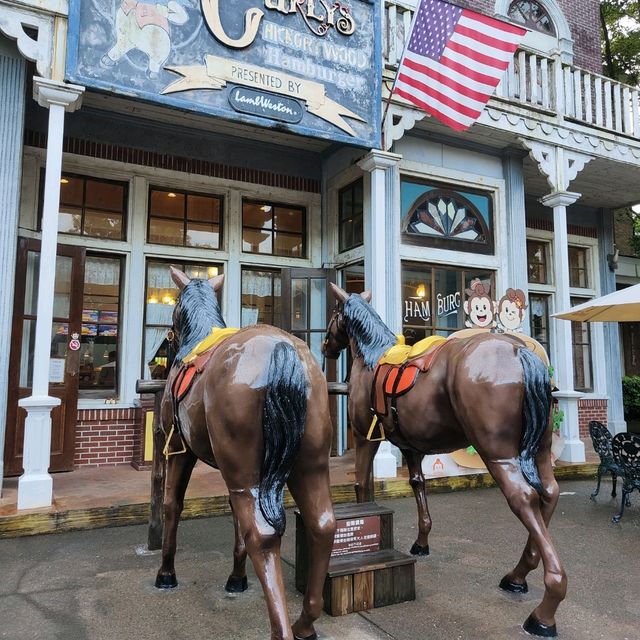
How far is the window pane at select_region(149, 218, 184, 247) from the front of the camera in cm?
735

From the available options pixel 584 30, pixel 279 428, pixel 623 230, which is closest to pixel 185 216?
pixel 279 428

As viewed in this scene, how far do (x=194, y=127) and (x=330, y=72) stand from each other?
2.11 m

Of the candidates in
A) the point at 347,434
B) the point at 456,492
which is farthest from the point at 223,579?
the point at 347,434

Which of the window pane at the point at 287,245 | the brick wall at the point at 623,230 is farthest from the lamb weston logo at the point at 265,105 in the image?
the brick wall at the point at 623,230

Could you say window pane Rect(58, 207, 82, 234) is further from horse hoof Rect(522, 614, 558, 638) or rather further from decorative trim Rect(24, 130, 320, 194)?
horse hoof Rect(522, 614, 558, 638)

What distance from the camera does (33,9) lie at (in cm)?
498


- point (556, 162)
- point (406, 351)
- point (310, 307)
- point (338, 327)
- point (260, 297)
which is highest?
point (556, 162)

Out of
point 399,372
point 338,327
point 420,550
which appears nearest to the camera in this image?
point 399,372

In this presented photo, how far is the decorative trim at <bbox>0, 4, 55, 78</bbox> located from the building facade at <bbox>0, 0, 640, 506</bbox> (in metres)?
0.02

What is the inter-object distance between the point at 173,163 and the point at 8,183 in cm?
257

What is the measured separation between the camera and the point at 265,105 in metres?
5.88

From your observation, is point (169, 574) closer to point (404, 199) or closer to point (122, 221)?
point (122, 221)

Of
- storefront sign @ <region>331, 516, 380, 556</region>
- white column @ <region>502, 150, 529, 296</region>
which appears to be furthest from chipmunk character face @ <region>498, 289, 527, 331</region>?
storefront sign @ <region>331, 516, 380, 556</region>

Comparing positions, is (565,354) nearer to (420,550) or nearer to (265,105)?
(420,550)
